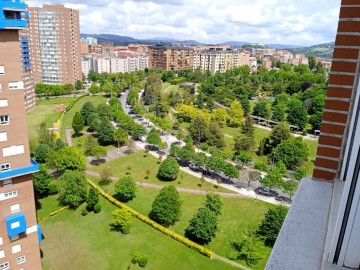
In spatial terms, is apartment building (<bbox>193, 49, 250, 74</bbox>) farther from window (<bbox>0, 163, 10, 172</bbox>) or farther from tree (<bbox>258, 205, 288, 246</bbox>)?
window (<bbox>0, 163, 10, 172</bbox>)

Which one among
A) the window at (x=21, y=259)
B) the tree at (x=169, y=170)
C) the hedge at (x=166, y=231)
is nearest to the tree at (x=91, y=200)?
the hedge at (x=166, y=231)

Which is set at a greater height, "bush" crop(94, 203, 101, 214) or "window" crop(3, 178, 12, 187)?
"window" crop(3, 178, 12, 187)

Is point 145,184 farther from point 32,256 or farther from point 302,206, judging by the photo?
point 302,206

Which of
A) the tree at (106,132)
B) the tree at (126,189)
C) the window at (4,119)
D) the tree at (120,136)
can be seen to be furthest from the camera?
the tree at (106,132)

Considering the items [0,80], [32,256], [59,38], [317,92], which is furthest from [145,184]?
[59,38]

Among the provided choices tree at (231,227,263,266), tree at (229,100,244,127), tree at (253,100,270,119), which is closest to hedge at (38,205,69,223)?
tree at (231,227,263,266)

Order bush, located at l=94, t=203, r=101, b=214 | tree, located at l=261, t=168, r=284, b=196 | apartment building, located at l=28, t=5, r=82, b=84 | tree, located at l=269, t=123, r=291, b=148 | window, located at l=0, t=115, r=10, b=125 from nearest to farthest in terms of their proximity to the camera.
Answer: window, located at l=0, t=115, r=10, b=125
bush, located at l=94, t=203, r=101, b=214
tree, located at l=261, t=168, r=284, b=196
tree, located at l=269, t=123, r=291, b=148
apartment building, located at l=28, t=5, r=82, b=84

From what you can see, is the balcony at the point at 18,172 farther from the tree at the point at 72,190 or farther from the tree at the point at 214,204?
the tree at the point at 214,204
